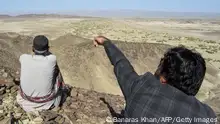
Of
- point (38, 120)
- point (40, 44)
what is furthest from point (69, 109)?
point (40, 44)

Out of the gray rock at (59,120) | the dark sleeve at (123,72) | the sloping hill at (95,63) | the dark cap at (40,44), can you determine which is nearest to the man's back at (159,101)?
the dark sleeve at (123,72)

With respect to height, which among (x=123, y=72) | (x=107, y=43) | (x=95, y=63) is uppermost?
(x=107, y=43)

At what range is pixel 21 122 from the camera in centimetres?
570

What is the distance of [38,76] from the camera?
5.70 m

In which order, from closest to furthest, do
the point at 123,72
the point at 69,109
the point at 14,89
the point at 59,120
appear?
the point at 123,72, the point at 59,120, the point at 69,109, the point at 14,89

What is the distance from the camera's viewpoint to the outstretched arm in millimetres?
2564

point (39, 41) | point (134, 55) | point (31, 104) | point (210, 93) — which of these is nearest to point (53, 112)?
point (31, 104)

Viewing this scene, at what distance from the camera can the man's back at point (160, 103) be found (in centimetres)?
235

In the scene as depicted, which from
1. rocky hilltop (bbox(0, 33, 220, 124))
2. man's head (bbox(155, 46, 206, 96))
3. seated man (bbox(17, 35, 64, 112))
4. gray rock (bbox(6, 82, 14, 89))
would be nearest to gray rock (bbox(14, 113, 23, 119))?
rocky hilltop (bbox(0, 33, 220, 124))

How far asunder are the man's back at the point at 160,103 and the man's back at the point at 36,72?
3376 mm

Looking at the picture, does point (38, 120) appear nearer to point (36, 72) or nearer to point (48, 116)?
point (48, 116)

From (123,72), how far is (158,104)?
1.25 feet

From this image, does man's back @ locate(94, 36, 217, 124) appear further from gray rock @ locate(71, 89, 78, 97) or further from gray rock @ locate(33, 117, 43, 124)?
gray rock @ locate(71, 89, 78, 97)

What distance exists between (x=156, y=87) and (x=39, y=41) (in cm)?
350
